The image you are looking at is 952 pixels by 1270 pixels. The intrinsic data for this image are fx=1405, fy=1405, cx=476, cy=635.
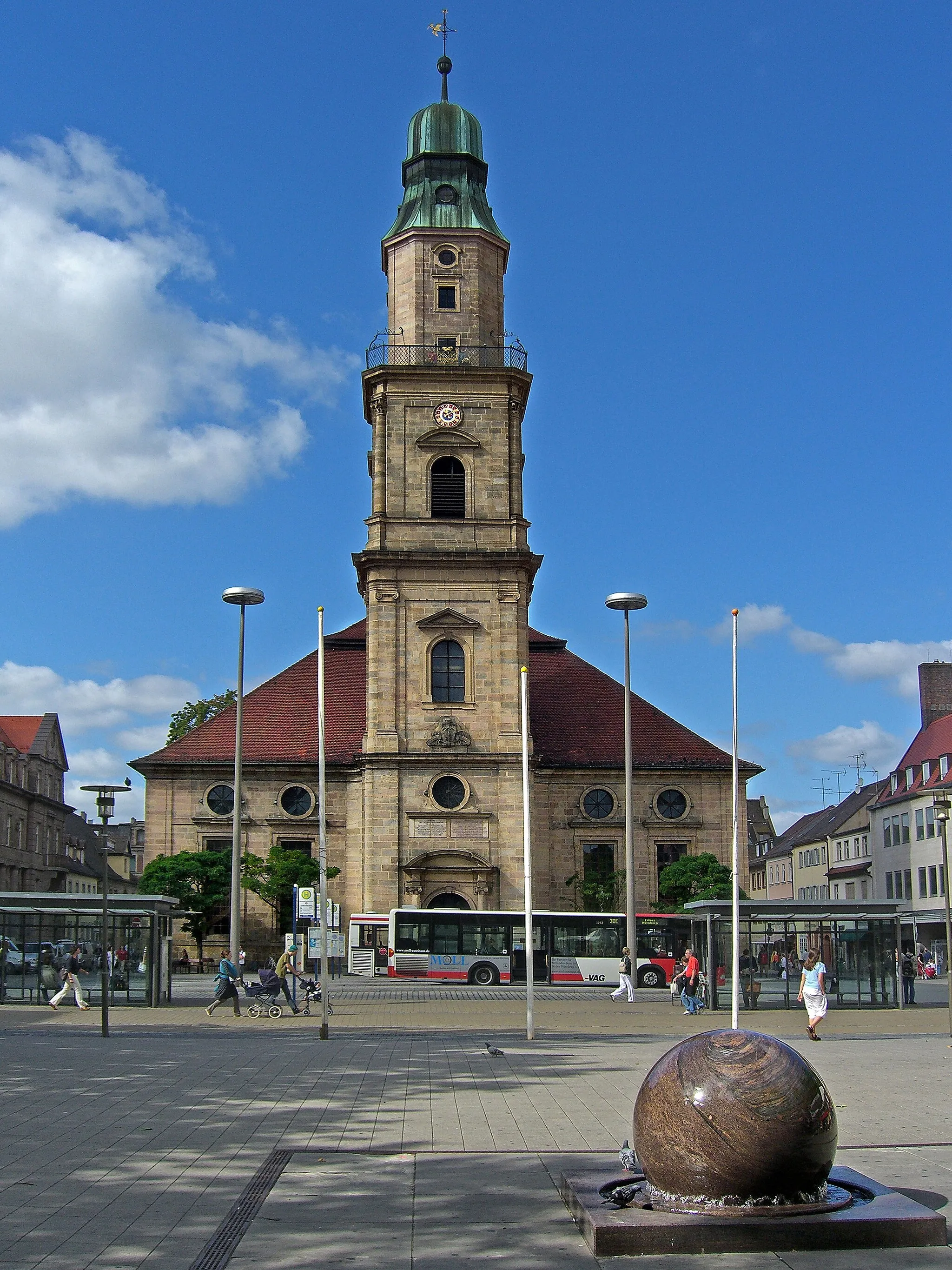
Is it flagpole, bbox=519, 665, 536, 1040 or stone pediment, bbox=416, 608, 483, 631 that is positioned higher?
stone pediment, bbox=416, 608, 483, 631

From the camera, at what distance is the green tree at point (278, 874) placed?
57.9m

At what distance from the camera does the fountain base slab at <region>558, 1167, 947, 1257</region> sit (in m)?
9.33

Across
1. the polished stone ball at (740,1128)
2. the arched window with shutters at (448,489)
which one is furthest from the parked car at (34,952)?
the polished stone ball at (740,1128)

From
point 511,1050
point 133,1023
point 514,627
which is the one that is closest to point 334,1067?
point 511,1050

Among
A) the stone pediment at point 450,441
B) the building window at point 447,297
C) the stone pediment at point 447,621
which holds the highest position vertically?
the building window at point 447,297

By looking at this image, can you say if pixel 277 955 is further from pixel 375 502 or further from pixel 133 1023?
pixel 133 1023

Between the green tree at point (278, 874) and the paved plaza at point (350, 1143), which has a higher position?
the green tree at point (278, 874)

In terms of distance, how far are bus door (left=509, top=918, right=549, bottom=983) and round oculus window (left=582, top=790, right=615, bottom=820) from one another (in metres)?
12.3

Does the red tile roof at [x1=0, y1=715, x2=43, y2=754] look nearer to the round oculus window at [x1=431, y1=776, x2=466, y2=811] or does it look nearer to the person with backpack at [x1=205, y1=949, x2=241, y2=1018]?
the round oculus window at [x1=431, y1=776, x2=466, y2=811]

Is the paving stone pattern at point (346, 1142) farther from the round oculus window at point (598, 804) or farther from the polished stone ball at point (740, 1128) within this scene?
the round oculus window at point (598, 804)

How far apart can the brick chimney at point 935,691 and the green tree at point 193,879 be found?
48.9 metres

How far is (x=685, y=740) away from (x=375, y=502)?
1867 cm

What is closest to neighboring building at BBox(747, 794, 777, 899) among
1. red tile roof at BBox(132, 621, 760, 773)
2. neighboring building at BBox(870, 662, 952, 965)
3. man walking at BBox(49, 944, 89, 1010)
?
neighboring building at BBox(870, 662, 952, 965)

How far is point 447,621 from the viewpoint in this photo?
59.3m
